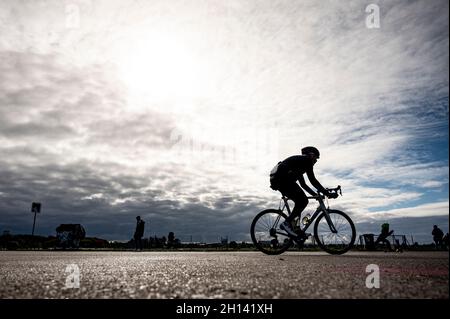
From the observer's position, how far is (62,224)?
27938mm

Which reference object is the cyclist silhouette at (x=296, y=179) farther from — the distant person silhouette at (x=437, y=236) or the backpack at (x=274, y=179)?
the distant person silhouette at (x=437, y=236)

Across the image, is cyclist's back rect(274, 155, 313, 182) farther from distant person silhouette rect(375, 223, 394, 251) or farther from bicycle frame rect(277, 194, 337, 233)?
distant person silhouette rect(375, 223, 394, 251)

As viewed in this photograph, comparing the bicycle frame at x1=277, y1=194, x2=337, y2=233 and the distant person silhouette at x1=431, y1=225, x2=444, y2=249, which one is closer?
the bicycle frame at x1=277, y1=194, x2=337, y2=233

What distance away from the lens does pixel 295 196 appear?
751 cm

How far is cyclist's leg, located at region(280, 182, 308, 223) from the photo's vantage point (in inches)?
294

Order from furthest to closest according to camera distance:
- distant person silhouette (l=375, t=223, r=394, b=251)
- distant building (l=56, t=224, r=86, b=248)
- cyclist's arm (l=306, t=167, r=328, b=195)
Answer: distant building (l=56, t=224, r=86, b=248), distant person silhouette (l=375, t=223, r=394, b=251), cyclist's arm (l=306, t=167, r=328, b=195)

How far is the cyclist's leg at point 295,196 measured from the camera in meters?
7.46

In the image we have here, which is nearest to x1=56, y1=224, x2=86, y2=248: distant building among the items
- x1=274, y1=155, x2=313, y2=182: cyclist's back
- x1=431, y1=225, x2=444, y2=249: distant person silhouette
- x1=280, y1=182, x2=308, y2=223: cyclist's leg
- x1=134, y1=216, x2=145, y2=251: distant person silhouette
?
x1=134, y1=216, x2=145, y2=251: distant person silhouette

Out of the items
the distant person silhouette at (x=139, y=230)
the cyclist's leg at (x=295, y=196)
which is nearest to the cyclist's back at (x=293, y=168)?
the cyclist's leg at (x=295, y=196)

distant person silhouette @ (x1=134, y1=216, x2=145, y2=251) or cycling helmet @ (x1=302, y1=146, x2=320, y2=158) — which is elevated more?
cycling helmet @ (x1=302, y1=146, x2=320, y2=158)

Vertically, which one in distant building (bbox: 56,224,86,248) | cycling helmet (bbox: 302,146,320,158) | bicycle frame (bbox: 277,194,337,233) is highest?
cycling helmet (bbox: 302,146,320,158)
